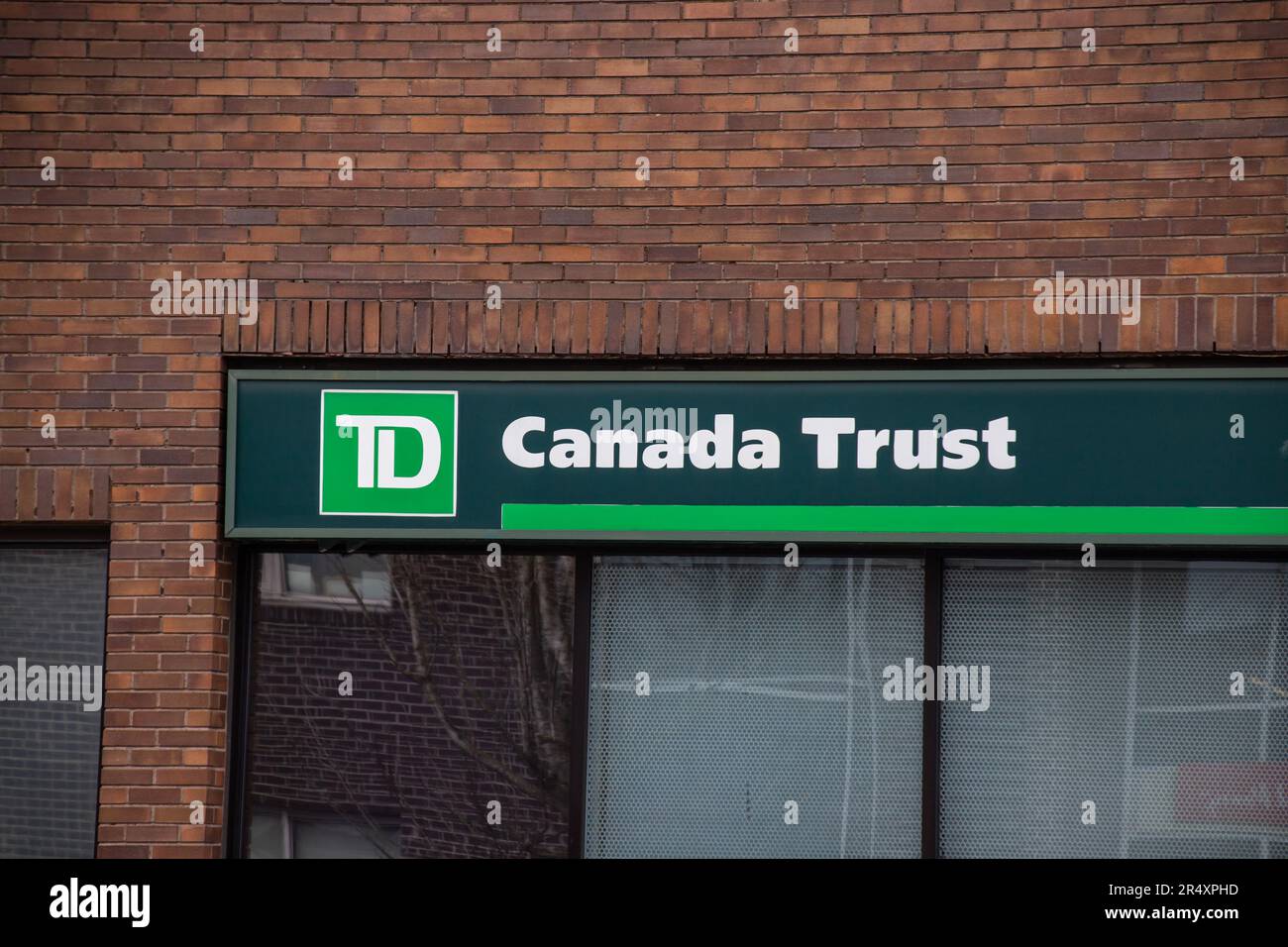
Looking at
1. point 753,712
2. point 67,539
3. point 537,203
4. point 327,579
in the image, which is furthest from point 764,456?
point 67,539

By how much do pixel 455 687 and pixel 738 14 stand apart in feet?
10.5

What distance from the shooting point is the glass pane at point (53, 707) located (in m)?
6.48

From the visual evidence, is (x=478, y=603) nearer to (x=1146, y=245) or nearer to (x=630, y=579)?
(x=630, y=579)

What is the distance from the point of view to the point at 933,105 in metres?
6.18

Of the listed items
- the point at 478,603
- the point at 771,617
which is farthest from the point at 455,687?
the point at 771,617

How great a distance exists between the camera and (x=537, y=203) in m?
6.32

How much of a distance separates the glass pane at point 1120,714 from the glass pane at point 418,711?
178 cm

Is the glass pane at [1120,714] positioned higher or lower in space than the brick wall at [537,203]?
lower

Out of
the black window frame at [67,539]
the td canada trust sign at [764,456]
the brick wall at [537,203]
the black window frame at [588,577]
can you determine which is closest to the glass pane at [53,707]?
the black window frame at [67,539]

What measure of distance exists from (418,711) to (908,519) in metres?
2.30

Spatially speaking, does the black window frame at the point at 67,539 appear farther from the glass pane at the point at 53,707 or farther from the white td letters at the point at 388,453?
the white td letters at the point at 388,453

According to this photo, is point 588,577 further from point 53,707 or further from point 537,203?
point 53,707

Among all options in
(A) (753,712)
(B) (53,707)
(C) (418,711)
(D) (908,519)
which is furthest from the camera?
(B) (53,707)

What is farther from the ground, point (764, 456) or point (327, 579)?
point (764, 456)
